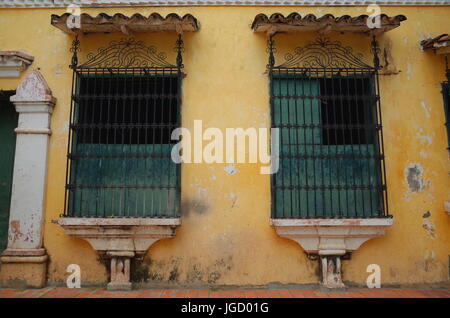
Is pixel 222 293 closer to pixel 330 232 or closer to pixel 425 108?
pixel 330 232

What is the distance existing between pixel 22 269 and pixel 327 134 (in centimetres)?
425

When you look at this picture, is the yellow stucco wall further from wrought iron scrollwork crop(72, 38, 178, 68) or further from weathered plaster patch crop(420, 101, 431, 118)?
wrought iron scrollwork crop(72, 38, 178, 68)

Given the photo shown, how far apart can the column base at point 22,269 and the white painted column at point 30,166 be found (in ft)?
0.08

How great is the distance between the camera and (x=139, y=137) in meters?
4.65

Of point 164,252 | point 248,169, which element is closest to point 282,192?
point 248,169

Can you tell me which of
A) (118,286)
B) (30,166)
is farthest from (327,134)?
(30,166)

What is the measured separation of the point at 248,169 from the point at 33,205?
111 inches

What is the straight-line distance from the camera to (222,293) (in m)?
4.19

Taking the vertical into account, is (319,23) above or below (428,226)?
above

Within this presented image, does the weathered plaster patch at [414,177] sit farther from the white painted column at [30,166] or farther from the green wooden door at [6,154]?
the green wooden door at [6,154]

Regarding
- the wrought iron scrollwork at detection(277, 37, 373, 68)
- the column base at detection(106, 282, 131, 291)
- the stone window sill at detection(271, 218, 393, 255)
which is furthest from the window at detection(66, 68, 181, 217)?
the wrought iron scrollwork at detection(277, 37, 373, 68)

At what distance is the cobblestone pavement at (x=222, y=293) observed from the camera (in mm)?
4062

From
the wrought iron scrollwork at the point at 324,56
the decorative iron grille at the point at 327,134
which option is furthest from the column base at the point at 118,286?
the wrought iron scrollwork at the point at 324,56

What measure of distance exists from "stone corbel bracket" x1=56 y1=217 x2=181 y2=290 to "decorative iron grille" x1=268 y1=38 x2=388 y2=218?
1473mm
